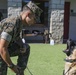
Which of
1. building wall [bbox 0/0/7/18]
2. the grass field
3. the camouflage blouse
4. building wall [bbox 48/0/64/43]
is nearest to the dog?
the camouflage blouse

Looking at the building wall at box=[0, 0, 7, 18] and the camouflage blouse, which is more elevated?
the camouflage blouse

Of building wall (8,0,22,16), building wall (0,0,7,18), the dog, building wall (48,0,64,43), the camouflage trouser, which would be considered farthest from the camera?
building wall (0,0,7,18)

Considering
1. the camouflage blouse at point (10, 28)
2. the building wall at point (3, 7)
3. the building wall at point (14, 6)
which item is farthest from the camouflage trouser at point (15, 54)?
the building wall at point (3, 7)

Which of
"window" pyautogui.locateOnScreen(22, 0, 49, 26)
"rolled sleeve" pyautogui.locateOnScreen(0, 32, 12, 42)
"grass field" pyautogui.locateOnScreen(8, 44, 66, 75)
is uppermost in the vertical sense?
"rolled sleeve" pyautogui.locateOnScreen(0, 32, 12, 42)

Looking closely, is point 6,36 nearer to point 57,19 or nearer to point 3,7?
point 57,19

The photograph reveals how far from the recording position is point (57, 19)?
1706 centimetres

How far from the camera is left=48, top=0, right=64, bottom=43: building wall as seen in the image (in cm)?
1702

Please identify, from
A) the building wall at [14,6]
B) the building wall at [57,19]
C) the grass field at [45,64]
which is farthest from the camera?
the building wall at [57,19]

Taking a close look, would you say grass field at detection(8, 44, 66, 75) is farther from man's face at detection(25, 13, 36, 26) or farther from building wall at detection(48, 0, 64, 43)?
building wall at detection(48, 0, 64, 43)

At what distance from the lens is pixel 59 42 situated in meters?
17.1

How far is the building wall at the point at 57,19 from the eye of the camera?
1702 centimetres

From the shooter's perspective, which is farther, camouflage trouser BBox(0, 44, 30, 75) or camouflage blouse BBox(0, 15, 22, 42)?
camouflage trouser BBox(0, 44, 30, 75)

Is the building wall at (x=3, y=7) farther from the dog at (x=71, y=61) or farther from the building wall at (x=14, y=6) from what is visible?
the dog at (x=71, y=61)

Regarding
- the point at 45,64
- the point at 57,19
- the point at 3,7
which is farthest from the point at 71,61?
the point at 3,7
